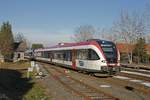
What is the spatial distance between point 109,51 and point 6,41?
5642 centimetres

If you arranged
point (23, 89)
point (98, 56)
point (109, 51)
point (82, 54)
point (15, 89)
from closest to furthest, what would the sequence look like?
1. point (23, 89)
2. point (15, 89)
3. point (98, 56)
4. point (109, 51)
5. point (82, 54)

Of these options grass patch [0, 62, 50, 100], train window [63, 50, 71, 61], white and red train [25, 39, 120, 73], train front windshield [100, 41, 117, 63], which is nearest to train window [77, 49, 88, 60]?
white and red train [25, 39, 120, 73]

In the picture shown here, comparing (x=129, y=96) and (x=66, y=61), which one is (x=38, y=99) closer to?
(x=129, y=96)

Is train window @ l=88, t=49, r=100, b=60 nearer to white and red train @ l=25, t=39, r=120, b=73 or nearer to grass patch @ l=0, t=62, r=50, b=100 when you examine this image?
white and red train @ l=25, t=39, r=120, b=73

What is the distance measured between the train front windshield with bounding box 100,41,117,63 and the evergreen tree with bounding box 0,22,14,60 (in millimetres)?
54756

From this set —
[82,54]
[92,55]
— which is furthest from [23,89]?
[82,54]

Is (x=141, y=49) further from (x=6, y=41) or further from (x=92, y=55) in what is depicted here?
(x=92, y=55)

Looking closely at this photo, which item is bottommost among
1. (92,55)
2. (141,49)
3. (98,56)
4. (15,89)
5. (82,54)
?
(15,89)

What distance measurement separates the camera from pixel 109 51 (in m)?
27.2

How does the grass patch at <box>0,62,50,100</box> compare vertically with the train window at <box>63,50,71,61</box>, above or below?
below

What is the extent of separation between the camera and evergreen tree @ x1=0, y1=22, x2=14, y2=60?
79.1 m

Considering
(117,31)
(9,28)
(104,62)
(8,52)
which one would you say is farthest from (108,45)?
(9,28)

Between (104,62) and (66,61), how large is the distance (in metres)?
11.5

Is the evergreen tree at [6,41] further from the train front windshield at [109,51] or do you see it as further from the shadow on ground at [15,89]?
the train front windshield at [109,51]
